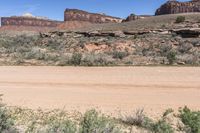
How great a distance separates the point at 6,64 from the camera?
2333cm

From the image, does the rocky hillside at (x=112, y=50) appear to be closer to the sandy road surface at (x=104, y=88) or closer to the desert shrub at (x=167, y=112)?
the sandy road surface at (x=104, y=88)

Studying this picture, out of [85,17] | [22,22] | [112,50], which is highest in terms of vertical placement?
[85,17]

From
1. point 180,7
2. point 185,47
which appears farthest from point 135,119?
point 180,7

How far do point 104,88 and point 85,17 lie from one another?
117 meters

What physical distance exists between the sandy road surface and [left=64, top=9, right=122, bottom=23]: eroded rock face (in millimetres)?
106696

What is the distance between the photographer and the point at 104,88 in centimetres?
1408

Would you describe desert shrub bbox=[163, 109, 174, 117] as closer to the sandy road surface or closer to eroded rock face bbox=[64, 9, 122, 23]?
the sandy road surface

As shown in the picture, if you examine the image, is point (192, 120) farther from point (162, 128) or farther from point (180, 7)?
point (180, 7)

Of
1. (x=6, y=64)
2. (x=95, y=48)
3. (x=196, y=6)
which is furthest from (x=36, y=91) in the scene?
(x=196, y=6)

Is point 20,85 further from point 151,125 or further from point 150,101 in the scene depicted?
point 151,125

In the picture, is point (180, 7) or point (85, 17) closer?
point (180, 7)

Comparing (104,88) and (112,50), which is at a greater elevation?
(112,50)

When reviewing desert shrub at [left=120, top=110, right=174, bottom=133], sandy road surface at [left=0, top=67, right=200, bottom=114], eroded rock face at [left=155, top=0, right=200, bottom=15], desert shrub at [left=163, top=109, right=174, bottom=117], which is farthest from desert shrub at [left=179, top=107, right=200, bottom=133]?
eroded rock face at [left=155, top=0, right=200, bottom=15]

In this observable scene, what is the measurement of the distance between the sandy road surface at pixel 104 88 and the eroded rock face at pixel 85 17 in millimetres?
106696
